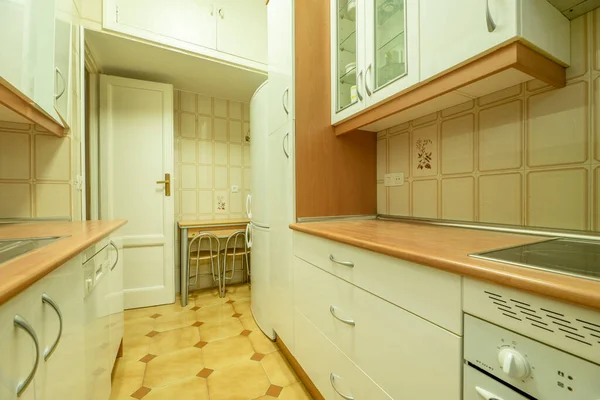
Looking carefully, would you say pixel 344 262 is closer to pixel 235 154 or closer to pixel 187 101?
pixel 235 154

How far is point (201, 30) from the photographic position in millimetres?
2043

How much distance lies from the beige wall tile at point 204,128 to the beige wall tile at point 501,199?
2499 millimetres

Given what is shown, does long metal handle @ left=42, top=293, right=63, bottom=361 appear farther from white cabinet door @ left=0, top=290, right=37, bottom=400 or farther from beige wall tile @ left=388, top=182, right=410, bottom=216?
beige wall tile @ left=388, top=182, right=410, bottom=216

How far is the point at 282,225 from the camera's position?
4.84ft

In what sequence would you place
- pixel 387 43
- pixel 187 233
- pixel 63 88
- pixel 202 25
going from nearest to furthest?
1. pixel 387 43
2. pixel 63 88
3. pixel 202 25
4. pixel 187 233

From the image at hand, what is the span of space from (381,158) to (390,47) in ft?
1.96

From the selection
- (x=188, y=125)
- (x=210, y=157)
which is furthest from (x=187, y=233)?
(x=188, y=125)

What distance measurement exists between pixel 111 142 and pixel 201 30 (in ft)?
3.92

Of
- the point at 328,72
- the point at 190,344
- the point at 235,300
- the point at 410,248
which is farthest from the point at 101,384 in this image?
the point at 328,72

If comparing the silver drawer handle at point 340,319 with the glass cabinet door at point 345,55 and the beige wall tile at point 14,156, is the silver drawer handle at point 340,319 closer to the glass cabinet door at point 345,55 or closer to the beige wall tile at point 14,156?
the glass cabinet door at point 345,55

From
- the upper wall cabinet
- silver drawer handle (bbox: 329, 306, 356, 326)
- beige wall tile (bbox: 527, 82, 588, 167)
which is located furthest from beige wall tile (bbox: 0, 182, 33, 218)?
beige wall tile (bbox: 527, 82, 588, 167)

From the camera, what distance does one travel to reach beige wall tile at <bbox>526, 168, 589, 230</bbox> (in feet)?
2.66

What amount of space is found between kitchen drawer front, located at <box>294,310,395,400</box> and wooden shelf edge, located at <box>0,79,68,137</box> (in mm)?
1419

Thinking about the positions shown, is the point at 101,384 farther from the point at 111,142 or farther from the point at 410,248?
the point at 111,142
